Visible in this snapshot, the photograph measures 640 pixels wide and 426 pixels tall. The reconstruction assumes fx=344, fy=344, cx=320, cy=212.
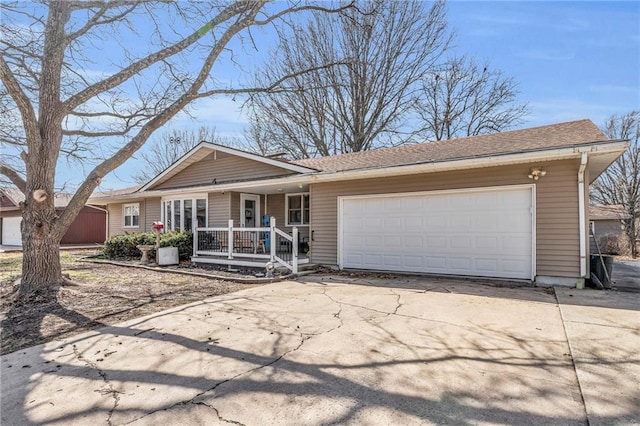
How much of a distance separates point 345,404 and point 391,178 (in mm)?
7121

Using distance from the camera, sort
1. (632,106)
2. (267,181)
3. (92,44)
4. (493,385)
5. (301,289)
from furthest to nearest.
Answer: (632,106) → (267,181) → (92,44) → (301,289) → (493,385)

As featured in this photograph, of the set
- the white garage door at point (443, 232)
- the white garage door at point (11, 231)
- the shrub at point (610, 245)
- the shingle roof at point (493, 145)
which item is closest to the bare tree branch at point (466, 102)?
the shrub at point (610, 245)

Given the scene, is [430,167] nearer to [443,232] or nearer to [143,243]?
[443,232]

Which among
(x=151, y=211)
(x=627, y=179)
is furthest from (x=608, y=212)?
(x=151, y=211)

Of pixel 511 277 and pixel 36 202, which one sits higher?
pixel 36 202

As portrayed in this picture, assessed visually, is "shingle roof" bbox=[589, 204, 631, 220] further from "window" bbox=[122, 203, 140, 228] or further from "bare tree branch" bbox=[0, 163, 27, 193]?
"bare tree branch" bbox=[0, 163, 27, 193]

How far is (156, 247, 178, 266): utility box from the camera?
36.5 feet

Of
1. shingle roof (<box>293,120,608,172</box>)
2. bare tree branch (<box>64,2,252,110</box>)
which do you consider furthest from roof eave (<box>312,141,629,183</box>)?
bare tree branch (<box>64,2,252,110</box>)

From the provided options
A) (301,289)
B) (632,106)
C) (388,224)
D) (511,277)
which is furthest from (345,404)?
(632,106)

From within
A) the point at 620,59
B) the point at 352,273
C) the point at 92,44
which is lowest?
the point at 352,273

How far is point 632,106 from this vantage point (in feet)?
69.4

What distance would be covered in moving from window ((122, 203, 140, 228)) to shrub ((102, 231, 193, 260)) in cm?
297

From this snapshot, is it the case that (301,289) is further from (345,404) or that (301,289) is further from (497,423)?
(497,423)

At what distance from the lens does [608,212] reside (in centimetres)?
2341
